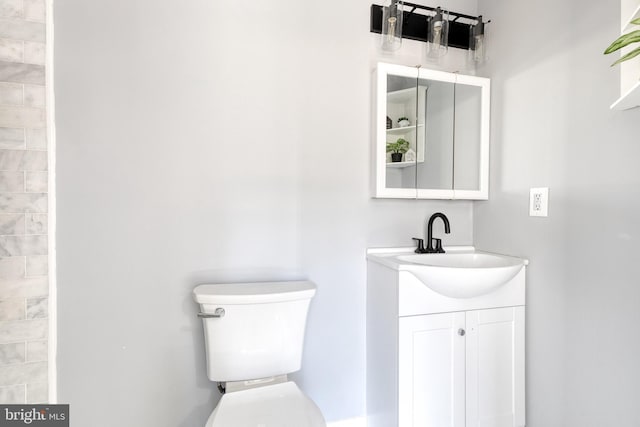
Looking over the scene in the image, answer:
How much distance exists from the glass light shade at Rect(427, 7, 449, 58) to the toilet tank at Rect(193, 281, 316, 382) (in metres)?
1.38

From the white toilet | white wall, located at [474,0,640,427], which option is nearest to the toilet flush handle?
the white toilet

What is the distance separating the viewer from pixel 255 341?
3.98 ft

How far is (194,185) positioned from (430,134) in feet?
3.85

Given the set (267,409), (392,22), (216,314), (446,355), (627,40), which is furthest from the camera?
(392,22)

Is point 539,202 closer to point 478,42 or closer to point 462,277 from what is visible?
point 462,277

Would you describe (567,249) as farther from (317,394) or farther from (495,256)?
(317,394)

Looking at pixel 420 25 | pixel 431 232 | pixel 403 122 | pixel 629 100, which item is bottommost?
pixel 431 232

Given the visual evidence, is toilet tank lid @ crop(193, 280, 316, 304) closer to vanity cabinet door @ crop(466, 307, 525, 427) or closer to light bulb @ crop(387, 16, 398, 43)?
vanity cabinet door @ crop(466, 307, 525, 427)

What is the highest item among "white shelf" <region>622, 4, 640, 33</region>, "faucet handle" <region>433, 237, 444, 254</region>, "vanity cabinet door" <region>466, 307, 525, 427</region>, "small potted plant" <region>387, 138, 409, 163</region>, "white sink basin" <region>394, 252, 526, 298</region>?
"white shelf" <region>622, 4, 640, 33</region>

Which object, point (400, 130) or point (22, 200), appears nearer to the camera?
point (22, 200)

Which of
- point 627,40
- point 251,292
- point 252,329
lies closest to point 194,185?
point 251,292

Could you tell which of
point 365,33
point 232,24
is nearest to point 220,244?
point 232,24

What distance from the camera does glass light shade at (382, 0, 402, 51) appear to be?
59.4 inches

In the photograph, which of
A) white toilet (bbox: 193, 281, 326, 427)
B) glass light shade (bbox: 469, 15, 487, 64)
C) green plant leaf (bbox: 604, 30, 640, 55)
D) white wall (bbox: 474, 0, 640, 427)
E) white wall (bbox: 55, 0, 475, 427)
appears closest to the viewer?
green plant leaf (bbox: 604, 30, 640, 55)
